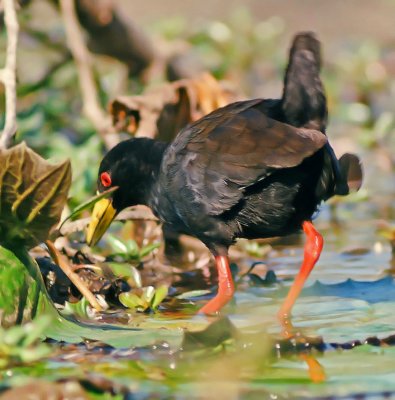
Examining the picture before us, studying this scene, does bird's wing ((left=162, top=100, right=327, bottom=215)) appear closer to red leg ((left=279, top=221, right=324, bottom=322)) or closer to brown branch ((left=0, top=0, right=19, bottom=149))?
red leg ((left=279, top=221, right=324, bottom=322))

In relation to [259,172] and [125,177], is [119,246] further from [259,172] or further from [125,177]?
[259,172]

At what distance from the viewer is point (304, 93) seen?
169 inches

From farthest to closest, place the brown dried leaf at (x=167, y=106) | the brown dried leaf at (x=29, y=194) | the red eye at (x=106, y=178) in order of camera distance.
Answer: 1. the brown dried leaf at (x=167, y=106)
2. the red eye at (x=106, y=178)
3. the brown dried leaf at (x=29, y=194)

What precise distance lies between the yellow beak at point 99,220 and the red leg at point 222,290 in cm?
57

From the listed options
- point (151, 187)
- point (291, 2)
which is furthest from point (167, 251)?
point (291, 2)

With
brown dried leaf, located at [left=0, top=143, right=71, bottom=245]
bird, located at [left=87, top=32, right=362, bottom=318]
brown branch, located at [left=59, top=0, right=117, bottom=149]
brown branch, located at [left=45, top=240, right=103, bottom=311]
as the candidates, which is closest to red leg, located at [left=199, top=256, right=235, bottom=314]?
bird, located at [left=87, top=32, right=362, bottom=318]

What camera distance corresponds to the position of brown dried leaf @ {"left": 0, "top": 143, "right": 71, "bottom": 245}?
3.57 m

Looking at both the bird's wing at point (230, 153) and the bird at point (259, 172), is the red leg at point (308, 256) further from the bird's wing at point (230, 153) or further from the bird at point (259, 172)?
the bird's wing at point (230, 153)

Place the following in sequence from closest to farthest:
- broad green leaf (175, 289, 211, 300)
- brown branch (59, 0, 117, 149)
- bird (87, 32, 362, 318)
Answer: bird (87, 32, 362, 318) → broad green leaf (175, 289, 211, 300) → brown branch (59, 0, 117, 149)

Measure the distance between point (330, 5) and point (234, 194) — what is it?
7728mm

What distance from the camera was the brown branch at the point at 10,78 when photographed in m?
4.40

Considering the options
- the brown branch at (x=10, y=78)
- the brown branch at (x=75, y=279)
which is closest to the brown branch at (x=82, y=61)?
the brown branch at (x=10, y=78)

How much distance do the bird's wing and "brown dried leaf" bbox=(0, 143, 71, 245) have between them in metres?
0.85

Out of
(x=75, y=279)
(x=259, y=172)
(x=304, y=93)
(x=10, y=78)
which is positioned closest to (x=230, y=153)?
(x=259, y=172)
